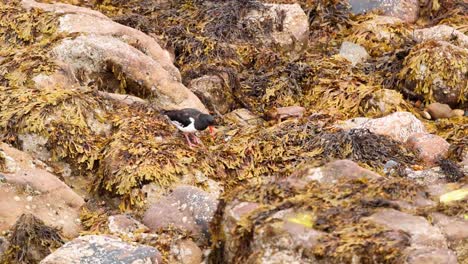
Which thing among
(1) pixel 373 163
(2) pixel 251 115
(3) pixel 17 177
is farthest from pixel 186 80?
(3) pixel 17 177

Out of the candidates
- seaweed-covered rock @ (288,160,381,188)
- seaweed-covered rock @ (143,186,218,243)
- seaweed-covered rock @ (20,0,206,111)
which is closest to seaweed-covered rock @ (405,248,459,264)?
seaweed-covered rock @ (288,160,381,188)

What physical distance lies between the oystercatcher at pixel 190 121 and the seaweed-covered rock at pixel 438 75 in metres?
4.13

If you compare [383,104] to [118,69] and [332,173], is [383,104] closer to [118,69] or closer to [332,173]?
[118,69]

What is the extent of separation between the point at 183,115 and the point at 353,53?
4.98 meters

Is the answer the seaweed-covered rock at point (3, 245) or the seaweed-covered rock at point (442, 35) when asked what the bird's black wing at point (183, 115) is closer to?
the seaweed-covered rock at point (3, 245)

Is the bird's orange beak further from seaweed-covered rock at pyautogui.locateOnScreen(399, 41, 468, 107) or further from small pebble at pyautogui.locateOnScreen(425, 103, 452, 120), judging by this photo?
seaweed-covered rock at pyautogui.locateOnScreen(399, 41, 468, 107)

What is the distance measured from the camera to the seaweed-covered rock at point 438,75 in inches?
472

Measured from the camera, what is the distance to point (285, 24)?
44.9 ft

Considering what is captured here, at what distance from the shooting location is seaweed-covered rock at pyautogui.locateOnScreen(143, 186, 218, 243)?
716 cm

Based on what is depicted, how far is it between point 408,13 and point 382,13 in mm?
619

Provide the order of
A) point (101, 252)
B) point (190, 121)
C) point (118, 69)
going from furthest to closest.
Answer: point (118, 69)
point (190, 121)
point (101, 252)

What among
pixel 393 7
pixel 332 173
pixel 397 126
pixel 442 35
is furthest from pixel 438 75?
pixel 332 173

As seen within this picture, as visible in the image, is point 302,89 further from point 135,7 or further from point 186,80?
point 135,7

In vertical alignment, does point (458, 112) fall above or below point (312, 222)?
below
